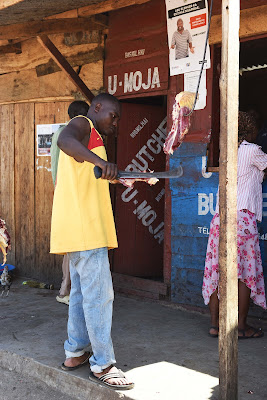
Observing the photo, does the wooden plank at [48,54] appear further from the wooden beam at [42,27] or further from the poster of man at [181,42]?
the poster of man at [181,42]

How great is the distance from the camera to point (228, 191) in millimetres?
3068

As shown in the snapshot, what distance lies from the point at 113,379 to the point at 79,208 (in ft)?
3.69

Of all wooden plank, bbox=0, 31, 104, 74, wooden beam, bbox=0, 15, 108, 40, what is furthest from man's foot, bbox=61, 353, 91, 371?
wooden plank, bbox=0, 31, 104, 74

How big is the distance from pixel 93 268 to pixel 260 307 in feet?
→ 6.97

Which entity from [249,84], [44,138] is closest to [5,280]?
[44,138]

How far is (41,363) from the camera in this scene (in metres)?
4.01

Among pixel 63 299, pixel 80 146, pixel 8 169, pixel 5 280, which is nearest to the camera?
pixel 80 146

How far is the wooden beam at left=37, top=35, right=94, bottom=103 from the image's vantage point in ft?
18.9

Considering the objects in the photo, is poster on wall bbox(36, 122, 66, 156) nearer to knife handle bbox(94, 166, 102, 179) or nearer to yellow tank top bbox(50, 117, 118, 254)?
yellow tank top bbox(50, 117, 118, 254)

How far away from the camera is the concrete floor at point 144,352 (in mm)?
3535

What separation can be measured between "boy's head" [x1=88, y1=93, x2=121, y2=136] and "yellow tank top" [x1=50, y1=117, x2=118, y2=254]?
0.09 m

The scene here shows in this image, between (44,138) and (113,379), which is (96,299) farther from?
(44,138)

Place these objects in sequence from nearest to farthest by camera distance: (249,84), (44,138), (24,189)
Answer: (44,138) < (24,189) < (249,84)

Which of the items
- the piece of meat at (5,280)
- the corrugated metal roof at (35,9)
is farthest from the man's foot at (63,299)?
the corrugated metal roof at (35,9)
